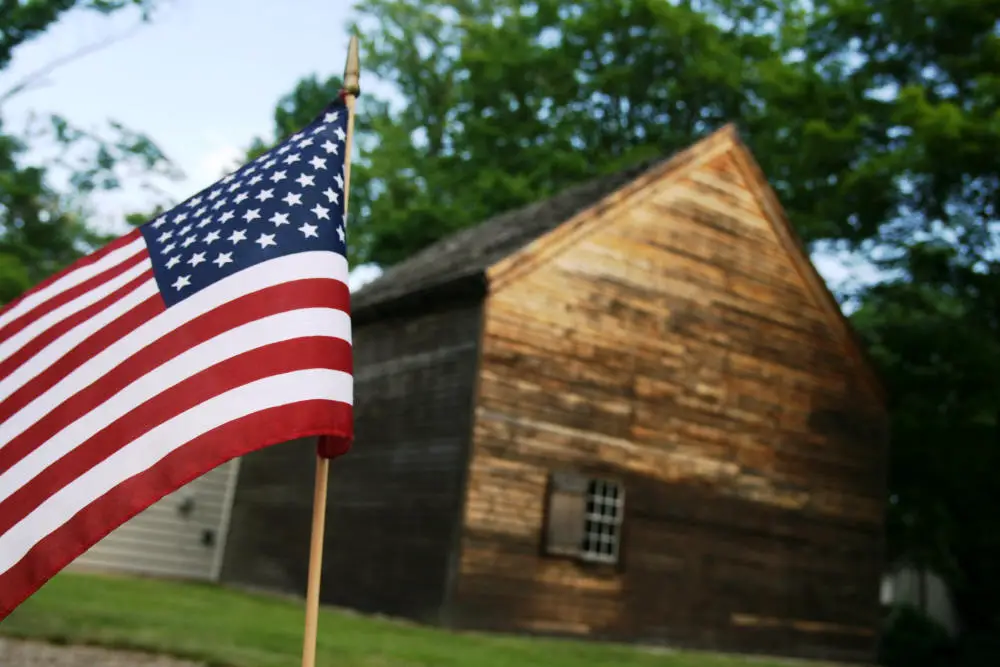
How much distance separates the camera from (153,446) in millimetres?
4094

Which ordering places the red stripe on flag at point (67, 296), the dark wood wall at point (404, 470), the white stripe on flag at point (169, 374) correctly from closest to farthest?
the white stripe on flag at point (169, 374) < the red stripe on flag at point (67, 296) < the dark wood wall at point (404, 470)

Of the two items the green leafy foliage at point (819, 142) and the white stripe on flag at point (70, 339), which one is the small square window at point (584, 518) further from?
the white stripe on flag at point (70, 339)

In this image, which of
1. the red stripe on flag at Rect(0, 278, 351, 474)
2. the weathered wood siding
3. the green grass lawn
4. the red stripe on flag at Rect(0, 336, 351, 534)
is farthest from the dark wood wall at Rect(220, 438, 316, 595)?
the red stripe on flag at Rect(0, 336, 351, 534)

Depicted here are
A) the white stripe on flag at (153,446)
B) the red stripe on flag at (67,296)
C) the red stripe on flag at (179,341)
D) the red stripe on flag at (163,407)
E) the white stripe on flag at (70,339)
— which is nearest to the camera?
the white stripe on flag at (153,446)

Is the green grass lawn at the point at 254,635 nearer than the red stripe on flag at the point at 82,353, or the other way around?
the red stripe on flag at the point at 82,353

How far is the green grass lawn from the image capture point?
8.91 meters

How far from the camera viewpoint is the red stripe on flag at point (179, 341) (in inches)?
174

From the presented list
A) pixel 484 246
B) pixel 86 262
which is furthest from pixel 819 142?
pixel 86 262

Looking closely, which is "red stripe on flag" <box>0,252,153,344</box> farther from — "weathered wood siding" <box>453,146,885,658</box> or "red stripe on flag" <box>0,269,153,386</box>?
"weathered wood siding" <box>453,146,885,658</box>

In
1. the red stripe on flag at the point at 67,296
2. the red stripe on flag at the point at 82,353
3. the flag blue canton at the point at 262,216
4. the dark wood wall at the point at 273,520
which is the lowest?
the dark wood wall at the point at 273,520

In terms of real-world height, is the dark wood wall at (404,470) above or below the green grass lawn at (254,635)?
above

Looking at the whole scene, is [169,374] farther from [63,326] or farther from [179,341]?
[63,326]

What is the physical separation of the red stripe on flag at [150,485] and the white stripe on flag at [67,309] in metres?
1.35

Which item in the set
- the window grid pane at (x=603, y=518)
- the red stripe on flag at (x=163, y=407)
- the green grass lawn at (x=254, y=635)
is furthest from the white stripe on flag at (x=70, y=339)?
the window grid pane at (x=603, y=518)
